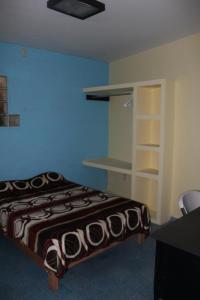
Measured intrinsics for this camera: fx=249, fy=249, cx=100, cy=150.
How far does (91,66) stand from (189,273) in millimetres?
3633

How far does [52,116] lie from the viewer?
380 centimetres

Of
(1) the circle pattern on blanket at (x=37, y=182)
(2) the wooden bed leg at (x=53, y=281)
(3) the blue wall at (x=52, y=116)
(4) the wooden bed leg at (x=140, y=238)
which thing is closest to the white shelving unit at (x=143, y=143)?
(3) the blue wall at (x=52, y=116)

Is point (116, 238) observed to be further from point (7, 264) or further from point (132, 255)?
point (7, 264)

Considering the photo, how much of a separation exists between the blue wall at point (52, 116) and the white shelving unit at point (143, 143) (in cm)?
23

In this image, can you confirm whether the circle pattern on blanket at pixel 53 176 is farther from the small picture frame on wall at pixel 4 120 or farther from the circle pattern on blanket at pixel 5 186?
the small picture frame on wall at pixel 4 120

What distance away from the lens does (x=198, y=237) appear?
53.7 inches

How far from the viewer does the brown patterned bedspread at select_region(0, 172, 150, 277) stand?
211 centimetres

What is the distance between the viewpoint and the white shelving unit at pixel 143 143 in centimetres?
328

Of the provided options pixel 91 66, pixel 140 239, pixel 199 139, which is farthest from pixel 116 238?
pixel 91 66

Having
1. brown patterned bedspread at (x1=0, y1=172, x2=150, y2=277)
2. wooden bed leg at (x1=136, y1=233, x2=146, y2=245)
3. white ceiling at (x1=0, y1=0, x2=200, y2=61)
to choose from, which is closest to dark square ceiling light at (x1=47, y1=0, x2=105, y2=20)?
white ceiling at (x1=0, y1=0, x2=200, y2=61)

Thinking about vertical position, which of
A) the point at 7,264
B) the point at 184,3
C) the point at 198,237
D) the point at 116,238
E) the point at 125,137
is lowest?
the point at 7,264

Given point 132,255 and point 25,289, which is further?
point 132,255

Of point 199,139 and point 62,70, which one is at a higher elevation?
point 62,70

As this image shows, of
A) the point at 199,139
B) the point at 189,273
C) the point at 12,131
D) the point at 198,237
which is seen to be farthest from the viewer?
the point at 12,131
